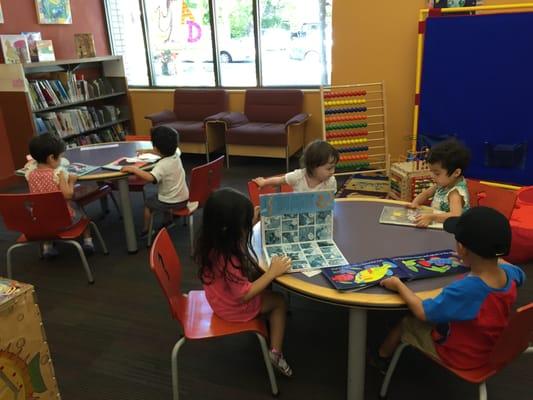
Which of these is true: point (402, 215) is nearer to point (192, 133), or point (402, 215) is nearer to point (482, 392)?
point (482, 392)

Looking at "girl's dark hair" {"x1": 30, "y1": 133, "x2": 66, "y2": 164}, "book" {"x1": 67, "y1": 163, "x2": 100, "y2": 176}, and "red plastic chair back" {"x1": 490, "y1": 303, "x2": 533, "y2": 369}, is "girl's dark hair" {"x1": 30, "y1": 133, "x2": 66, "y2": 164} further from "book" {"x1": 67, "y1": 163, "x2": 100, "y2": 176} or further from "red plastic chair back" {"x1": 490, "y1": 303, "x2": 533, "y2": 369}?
"red plastic chair back" {"x1": 490, "y1": 303, "x2": 533, "y2": 369}

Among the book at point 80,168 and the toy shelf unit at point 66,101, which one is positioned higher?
the toy shelf unit at point 66,101

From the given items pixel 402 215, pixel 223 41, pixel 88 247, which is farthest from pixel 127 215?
pixel 223 41

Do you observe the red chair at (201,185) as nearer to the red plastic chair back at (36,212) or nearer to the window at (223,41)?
the red plastic chair back at (36,212)

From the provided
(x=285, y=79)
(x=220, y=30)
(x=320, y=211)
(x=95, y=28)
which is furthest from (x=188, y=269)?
(x=95, y=28)

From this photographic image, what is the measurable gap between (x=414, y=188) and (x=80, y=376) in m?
2.73

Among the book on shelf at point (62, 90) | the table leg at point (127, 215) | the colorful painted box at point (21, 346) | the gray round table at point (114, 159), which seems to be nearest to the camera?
the colorful painted box at point (21, 346)

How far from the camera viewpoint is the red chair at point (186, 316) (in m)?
1.70

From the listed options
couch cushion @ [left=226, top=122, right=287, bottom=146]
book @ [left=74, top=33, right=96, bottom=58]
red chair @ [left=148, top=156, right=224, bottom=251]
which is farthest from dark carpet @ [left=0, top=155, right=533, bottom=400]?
book @ [left=74, top=33, right=96, bottom=58]

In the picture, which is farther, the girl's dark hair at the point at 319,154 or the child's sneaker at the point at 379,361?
the girl's dark hair at the point at 319,154

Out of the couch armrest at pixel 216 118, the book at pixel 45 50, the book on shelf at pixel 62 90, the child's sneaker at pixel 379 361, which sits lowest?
the child's sneaker at pixel 379 361

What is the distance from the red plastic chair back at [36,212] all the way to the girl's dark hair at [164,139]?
0.80 meters

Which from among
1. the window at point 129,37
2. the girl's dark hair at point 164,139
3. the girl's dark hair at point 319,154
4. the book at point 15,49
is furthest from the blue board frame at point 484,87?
the book at point 15,49

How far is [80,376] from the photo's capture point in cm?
213
